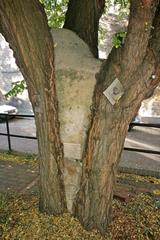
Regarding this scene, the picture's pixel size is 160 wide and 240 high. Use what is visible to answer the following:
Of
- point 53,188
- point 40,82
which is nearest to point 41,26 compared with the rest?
point 40,82

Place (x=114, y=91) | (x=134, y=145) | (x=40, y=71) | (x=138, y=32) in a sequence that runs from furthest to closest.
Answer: (x=134, y=145) < (x=40, y=71) < (x=114, y=91) < (x=138, y=32)

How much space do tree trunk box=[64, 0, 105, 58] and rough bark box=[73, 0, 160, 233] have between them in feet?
1.98

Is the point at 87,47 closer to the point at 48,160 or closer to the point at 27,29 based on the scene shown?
the point at 27,29

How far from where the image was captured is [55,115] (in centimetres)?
275

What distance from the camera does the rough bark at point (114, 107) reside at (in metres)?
2.31

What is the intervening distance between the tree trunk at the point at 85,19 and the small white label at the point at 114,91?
71 cm

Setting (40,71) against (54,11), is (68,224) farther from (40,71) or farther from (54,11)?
(54,11)

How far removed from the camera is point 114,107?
100 inches

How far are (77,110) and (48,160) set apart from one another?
23.5 inches

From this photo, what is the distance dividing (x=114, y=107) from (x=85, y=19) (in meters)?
1.12

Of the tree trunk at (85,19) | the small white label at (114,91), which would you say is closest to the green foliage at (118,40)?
the small white label at (114,91)

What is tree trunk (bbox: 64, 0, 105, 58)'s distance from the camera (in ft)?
9.87

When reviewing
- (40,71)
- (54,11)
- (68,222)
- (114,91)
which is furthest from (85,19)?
(54,11)

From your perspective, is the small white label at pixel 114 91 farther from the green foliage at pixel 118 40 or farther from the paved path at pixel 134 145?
the paved path at pixel 134 145
